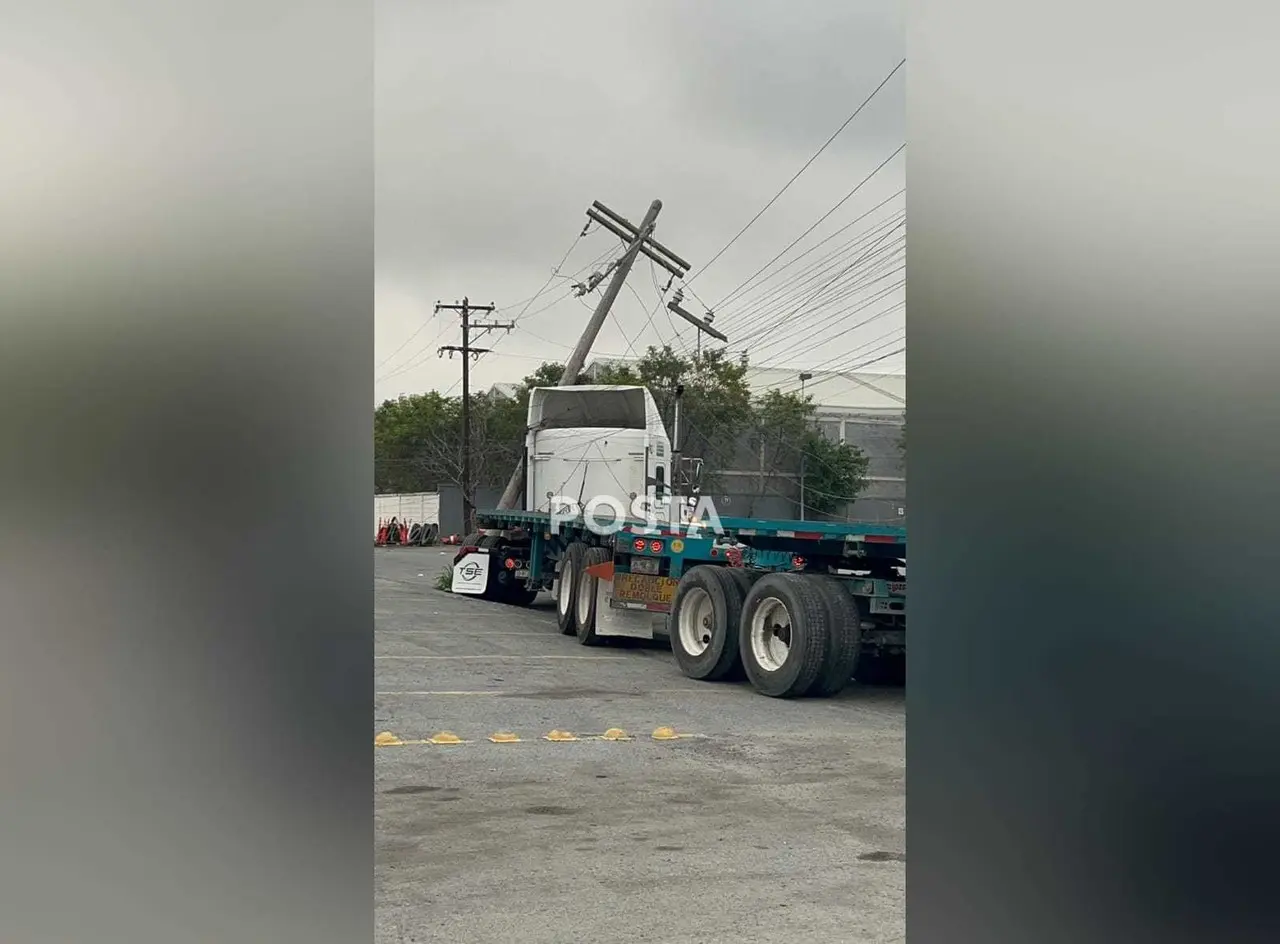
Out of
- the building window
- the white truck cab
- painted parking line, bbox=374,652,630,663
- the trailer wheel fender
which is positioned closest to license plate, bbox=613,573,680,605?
the trailer wheel fender

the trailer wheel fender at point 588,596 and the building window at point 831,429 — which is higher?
the building window at point 831,429

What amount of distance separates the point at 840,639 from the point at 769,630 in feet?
3.29

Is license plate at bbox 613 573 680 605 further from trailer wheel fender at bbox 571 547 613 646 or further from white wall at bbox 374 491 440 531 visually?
white wall at bbox 374 491 440 531

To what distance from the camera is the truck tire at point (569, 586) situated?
18.6 meters

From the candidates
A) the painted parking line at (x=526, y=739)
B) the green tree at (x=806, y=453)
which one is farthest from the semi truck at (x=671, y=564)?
the green tree at (x=806, y=453)

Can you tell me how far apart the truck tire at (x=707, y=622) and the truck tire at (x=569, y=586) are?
362cm

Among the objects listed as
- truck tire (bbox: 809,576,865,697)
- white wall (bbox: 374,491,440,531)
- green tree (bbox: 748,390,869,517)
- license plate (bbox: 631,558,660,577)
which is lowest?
truck tire (bbox: 809,576,865,697)

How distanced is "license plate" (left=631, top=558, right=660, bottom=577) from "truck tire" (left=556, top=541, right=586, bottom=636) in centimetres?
183

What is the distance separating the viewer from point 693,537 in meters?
15.4

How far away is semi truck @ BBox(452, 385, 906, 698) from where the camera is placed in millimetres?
12781

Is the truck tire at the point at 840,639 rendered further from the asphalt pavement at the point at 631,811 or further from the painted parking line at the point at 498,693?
the painted parking line at the point at 498,693

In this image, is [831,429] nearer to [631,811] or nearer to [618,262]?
[618,262]
